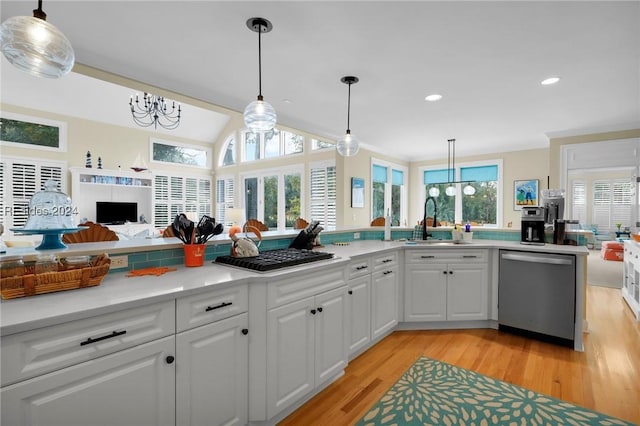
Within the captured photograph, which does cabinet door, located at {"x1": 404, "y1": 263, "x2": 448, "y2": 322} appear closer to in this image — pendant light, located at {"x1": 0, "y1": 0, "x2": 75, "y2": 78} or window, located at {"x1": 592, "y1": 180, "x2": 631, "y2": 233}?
pendant light, located at {"x1": 0, "y1": 0, "x2": 75, "y2": 78}

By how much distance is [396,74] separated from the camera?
3088mm

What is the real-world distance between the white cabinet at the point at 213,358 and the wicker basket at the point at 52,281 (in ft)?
1.41

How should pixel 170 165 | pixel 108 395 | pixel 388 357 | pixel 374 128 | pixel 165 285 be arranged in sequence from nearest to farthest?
pixel 108 395
pixel 165 285
pixel 388 357
pixel 374 128
pixel 170 165

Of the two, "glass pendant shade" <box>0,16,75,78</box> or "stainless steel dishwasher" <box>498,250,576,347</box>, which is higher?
"glass pendant shade" <box>0,16,75,78</box>

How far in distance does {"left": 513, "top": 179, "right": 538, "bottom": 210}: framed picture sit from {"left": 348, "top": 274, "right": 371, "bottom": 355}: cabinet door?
5.12 metres

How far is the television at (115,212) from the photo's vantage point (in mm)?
6859

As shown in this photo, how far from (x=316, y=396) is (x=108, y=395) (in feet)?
4.38

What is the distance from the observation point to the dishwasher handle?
2.81 m

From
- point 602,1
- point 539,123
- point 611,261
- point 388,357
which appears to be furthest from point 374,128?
point 611,261

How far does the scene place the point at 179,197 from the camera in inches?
327

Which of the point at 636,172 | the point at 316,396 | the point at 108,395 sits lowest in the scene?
the point at 316,396

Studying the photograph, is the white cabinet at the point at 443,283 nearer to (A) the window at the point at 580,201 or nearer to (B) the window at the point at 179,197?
(B) the window at the point at 179,197

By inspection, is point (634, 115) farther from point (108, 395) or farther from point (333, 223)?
point (108, 395)

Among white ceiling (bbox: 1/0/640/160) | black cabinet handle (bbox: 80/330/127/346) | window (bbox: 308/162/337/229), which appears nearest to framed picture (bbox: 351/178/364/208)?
window (bbox: 308/162/337/229)
